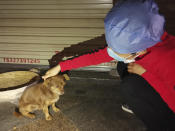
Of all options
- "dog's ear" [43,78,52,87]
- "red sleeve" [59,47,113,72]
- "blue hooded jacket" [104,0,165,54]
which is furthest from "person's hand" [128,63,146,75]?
"dog's ear" [43,78,52,87]

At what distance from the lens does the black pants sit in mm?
1912

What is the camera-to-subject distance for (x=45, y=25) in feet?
13.3

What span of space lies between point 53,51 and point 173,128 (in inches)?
131

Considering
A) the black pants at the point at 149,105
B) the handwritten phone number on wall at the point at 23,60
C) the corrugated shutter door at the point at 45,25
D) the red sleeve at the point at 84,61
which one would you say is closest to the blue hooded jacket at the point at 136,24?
the black pants at the point at 149,105

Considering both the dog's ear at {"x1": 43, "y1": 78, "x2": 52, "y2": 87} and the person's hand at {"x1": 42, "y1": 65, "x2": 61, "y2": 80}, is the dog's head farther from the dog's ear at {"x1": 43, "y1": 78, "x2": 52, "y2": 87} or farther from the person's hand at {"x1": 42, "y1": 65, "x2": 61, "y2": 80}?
the person's hand at {"x1": 42, "y1": 65, "x2": 61, "y2": 80}

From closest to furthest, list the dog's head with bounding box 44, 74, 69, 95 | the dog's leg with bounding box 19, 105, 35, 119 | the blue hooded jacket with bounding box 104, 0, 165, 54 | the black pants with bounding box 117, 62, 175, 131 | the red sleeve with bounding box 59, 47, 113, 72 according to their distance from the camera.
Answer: the blue hooded jacket with bounding box 104, 0, 165, 54 < the black pants with bounding box 117, 62, 175, 131 < the red sleeve with bounding box 59, 47, 113, 72 < the dog's head with bounding box 44, 74, 69, 95 < the dog's leg with bounding box 19, 105, 35, 119

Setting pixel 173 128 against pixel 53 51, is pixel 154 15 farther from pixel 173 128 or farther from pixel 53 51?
pixel 53 51

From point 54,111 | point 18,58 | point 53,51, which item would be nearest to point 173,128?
point 54,111

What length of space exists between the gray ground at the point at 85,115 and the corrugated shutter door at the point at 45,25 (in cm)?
131

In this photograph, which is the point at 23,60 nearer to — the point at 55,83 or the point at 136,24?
the point at 55,83

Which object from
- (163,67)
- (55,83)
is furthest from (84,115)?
(163,67)

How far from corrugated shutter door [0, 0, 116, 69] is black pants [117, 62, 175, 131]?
2197mm

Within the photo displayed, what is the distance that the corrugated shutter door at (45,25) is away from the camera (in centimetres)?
381

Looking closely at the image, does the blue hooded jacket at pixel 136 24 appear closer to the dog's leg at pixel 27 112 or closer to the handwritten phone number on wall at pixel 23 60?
the dog's leg at pixel 27 112
